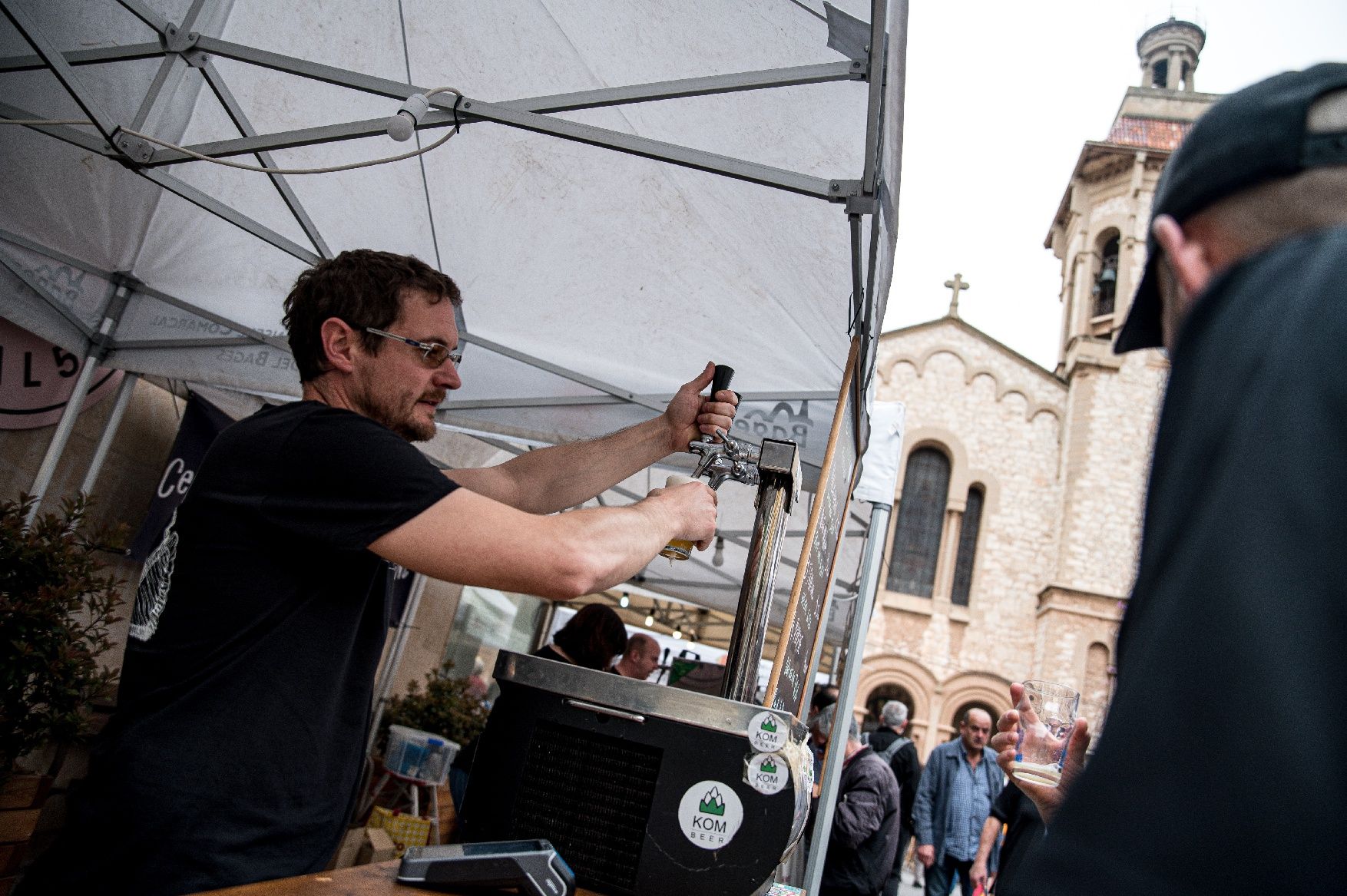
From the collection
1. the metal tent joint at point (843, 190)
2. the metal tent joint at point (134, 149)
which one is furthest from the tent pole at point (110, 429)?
the metal tent joint at point (843, 190)

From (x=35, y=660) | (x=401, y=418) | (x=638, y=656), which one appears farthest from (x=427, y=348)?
(x=638, y=656)

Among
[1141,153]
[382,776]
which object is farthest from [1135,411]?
[382,776]

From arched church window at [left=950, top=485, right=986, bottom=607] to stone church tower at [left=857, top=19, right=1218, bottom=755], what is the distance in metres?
0.03

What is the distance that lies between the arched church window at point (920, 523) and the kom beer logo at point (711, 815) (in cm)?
1794

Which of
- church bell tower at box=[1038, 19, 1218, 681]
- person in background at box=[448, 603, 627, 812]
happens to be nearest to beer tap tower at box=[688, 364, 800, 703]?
person in background at box=[448, 603, 627, 812]

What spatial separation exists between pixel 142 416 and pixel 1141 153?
21.5m

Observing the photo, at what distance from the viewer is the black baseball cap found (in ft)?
1.55

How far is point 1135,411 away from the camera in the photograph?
60.8 feet

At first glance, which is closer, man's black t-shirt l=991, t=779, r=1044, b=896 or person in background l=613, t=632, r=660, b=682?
man's black t-shirt l=991, t=779, r=1044, b=896

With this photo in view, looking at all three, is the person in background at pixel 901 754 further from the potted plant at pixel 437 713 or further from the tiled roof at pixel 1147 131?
the tiled roof at pixel 1147 131

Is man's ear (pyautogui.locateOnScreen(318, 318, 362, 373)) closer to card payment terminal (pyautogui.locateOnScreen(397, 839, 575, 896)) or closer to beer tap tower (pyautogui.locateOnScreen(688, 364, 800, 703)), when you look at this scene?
beer tap tower (pyautogui.locateOnScreen(688, 364, 800, 703))

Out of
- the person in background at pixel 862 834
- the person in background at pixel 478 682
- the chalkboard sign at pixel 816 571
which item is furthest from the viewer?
the person in background at pixel 478 682

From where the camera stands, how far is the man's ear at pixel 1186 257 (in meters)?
0.51

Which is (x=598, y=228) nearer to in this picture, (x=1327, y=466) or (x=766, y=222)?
(x=766, y=222)
